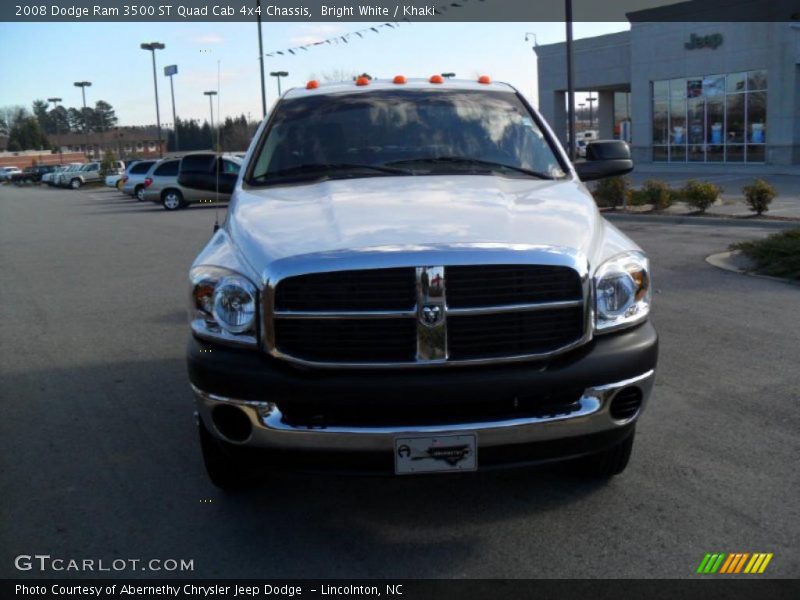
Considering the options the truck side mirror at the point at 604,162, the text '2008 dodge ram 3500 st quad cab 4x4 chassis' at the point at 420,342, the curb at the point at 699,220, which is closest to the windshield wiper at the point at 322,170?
the text '2008 dodge ram 3500 st quad cab 4x4 chassis' at the point at 420,342

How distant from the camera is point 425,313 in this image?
347 cm

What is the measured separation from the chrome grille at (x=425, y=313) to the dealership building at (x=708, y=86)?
105 feet

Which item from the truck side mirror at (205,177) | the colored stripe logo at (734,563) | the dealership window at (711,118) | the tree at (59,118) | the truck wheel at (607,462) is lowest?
the colored stripe logo at (734,563)

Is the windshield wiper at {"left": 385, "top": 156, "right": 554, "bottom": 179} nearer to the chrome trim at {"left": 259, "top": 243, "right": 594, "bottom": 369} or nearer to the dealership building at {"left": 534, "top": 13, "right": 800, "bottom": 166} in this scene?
the chrome trim at {"left": 259, "top": 243, "right": 594, "bottom": 369}

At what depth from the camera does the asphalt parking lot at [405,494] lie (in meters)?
3.62

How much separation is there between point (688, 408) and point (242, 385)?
122 inches

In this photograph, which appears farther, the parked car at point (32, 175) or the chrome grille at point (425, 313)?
the parked car at point (32, 175)

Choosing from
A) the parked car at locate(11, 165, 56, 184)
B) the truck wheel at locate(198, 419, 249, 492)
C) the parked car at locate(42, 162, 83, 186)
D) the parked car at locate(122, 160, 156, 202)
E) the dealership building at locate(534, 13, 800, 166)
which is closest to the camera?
the truck wheel at locate(198, 419, 249, 492)

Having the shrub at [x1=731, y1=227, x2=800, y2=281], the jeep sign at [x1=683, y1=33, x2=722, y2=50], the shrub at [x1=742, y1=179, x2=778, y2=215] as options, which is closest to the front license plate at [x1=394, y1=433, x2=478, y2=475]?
the shrub at [x1=731, y1=227, x2=800, y2=281]

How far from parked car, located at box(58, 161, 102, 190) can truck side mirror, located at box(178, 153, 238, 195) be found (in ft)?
203

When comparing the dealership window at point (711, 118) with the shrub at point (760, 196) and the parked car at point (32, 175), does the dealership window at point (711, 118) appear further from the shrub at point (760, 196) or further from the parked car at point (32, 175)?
the parked car at point (32, 175)

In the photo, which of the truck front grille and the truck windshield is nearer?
the truck front grille

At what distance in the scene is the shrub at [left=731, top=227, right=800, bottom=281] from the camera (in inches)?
386

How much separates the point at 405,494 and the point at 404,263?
4.46 feet
